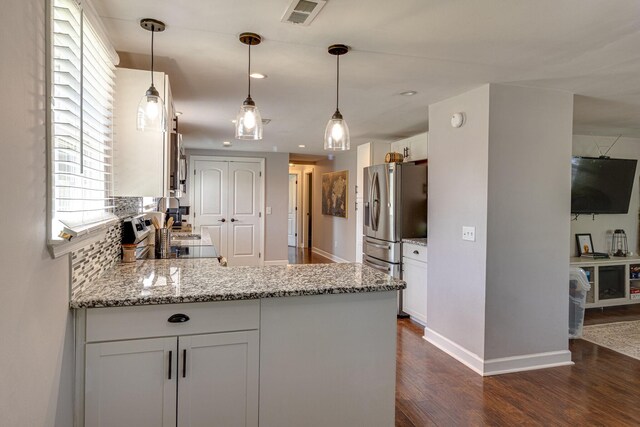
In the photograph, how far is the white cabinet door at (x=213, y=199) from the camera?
23.2ft

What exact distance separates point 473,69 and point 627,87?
1.37 metres

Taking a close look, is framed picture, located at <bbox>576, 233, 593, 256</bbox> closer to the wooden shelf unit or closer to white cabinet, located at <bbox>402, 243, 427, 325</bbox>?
the wooden shelf unit

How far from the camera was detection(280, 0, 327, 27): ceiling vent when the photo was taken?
5.68 feet

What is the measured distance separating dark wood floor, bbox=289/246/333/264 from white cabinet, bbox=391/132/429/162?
347 cm

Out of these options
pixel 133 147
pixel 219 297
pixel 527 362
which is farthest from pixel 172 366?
pixel 527 362

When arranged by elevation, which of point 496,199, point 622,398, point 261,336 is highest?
point 496,199

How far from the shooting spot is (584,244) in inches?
195

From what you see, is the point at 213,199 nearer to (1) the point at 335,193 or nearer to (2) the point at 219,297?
(1) the point at 335,193

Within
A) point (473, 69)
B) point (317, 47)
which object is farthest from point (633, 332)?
point (317, 47)

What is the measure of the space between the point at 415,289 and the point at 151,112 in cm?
319

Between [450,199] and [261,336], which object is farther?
[450,199]

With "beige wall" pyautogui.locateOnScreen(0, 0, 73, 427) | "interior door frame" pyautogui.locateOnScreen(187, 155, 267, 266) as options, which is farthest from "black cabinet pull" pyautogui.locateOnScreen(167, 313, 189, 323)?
"interior door frame" pyautogui.locateOnScreen(187, 155, 267, 266)

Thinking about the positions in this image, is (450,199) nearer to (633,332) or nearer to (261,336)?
(261,336)

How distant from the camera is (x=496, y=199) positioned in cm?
298
